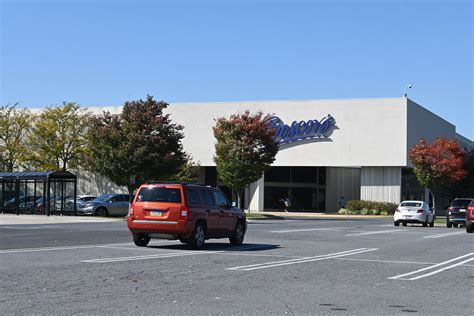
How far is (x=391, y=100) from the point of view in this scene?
61500mm

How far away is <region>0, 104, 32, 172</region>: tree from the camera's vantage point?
2598 inches

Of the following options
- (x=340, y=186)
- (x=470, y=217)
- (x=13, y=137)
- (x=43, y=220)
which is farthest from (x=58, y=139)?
(x=470, y=217)

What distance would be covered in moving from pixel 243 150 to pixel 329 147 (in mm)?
16096

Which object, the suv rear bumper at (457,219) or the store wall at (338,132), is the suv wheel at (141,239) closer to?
the suv rear bumper at (457,219)

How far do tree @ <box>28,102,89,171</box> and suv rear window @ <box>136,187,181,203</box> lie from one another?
46.4 m

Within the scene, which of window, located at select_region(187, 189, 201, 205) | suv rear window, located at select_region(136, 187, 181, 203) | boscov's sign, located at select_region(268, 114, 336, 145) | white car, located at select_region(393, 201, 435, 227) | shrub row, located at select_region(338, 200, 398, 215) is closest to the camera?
suv rear window, located at select_region(136, 187, 181, 203)

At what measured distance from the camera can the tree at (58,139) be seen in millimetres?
65250

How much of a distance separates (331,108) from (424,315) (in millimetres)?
53759

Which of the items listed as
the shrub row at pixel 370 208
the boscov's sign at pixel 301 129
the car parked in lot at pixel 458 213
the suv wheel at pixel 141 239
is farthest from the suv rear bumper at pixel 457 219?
the boscov's sign at pixel 301 129

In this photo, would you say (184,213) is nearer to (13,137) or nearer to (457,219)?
(457,219)

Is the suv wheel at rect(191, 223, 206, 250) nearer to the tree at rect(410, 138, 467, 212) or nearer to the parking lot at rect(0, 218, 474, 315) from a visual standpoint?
the parking lot at rect(0, 218, 474, 315)

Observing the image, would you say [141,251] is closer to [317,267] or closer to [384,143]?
[317,267]

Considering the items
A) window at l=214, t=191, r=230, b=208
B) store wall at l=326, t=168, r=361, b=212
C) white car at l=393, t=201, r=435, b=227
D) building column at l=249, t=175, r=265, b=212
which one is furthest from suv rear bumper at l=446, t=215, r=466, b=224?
store wall at l=326, t=168, r=361, b=212

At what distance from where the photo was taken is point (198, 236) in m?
19.6
